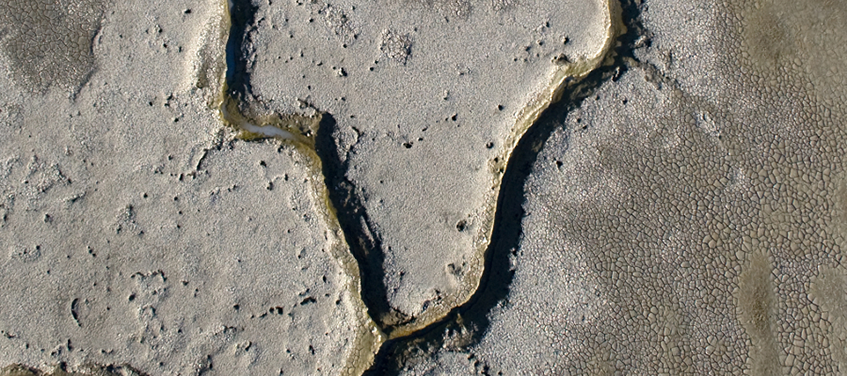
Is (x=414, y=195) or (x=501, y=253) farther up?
(x=414, y=195)

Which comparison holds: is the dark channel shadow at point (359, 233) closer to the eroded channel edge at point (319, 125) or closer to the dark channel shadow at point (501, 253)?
the eroded channel edge at point (319, 125)

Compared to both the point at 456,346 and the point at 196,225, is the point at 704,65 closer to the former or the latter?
the point at 456,346

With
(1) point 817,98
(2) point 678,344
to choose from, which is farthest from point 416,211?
(1) point 817,98

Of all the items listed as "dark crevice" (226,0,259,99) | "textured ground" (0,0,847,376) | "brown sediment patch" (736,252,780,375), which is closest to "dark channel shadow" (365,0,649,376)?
"textured ground" (0,0,847,376)

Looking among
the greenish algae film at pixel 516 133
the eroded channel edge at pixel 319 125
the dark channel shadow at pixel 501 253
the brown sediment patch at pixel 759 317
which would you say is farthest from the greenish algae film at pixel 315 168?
the brown sediment patch at pixel 759 317

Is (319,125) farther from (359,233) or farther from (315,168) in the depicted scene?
(359,233)

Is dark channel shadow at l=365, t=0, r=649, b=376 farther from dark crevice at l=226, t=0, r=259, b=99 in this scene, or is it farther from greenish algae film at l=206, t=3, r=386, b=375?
dark crevice at l=226, t=0, r=259, b=99

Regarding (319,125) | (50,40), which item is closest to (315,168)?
(319,125)
